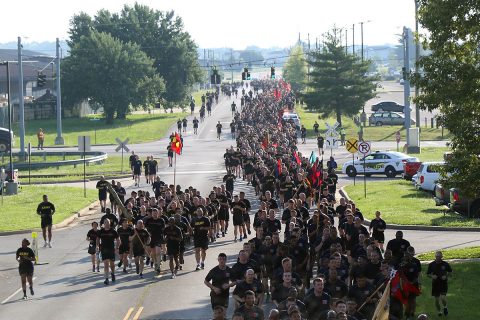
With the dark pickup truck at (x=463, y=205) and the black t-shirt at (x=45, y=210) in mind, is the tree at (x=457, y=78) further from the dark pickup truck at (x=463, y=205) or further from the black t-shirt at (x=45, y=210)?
the black t-shirt at (x=45, y=210)

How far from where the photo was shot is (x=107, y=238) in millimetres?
24797

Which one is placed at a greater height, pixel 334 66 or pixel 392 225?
pixel 334 66

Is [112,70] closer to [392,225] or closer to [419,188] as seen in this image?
[419,188]

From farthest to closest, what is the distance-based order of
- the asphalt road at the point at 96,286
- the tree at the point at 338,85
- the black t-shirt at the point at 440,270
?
the tree at the point at 338,85 → the asphalt road at the point at 96,286 → the black t-shirt at the point at 440,270

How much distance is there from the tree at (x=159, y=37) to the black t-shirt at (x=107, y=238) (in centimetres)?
9015

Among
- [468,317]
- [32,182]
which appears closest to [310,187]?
[468,317]

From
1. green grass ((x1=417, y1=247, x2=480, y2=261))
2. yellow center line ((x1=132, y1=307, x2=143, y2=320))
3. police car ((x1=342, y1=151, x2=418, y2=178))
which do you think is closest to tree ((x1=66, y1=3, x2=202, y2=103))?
police car ((x1=342, y1=151, x2=418, y2=178))

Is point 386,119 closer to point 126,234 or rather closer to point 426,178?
point 426,178

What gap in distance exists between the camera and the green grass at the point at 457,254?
25.9m

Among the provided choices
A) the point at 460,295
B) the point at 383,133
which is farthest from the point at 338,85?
the point at 460,295

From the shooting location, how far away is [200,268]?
2617cm

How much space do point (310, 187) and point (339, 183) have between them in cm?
1379

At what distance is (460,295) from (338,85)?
6568 centimetres

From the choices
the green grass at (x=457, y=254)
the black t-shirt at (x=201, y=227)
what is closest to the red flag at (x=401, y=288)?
the green grass at (x=457, y=254)
